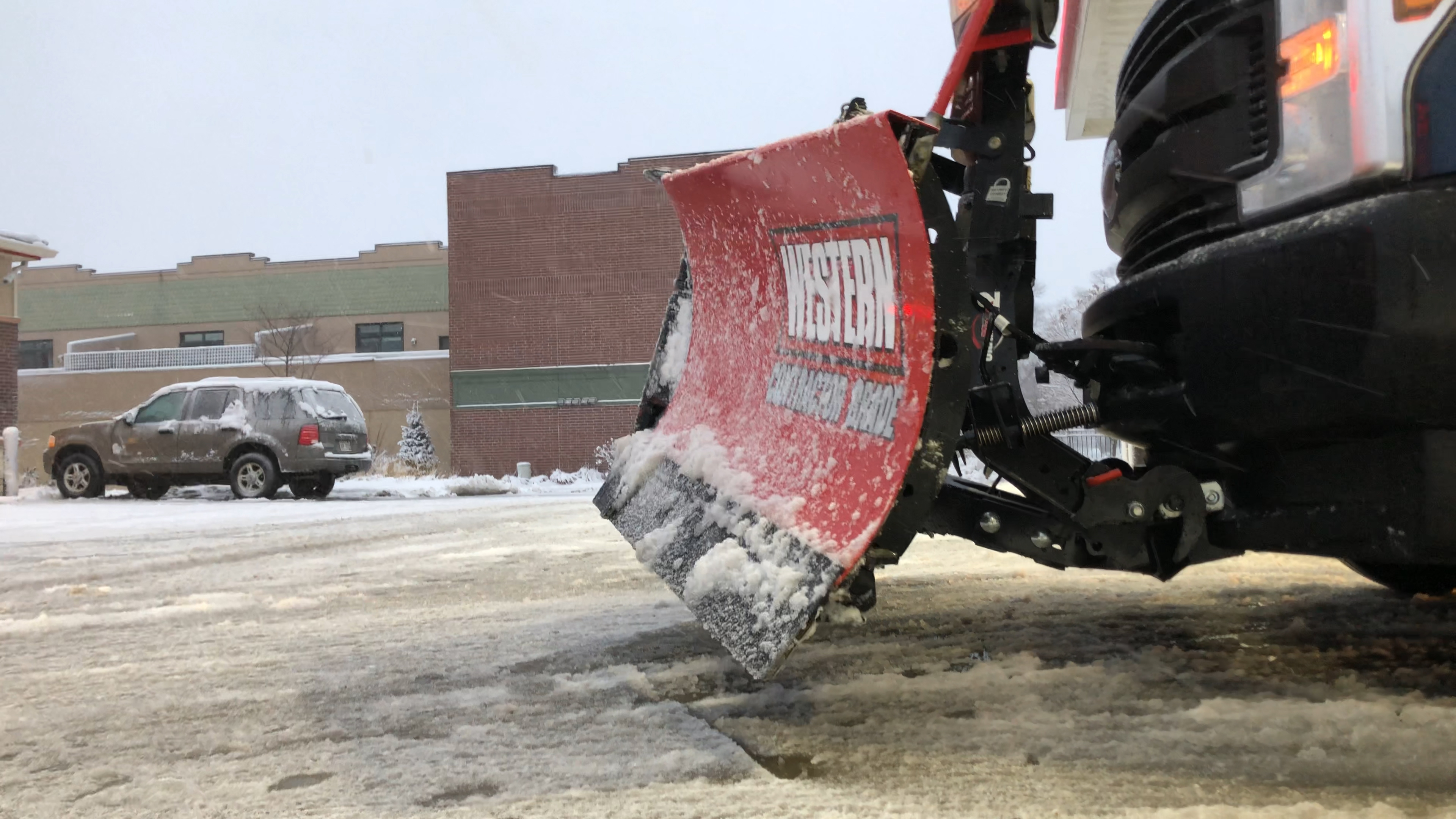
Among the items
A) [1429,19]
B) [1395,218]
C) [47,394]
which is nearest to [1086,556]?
[1395,218]

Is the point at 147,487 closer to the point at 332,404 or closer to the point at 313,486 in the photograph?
the point at 313,486

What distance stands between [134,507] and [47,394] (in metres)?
27.0

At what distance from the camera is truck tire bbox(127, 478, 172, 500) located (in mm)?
13211

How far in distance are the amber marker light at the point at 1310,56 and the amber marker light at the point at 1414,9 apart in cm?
9

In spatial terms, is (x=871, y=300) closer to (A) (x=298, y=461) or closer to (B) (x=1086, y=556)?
(B) (x=1086, y=556)

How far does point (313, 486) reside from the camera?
13.8 metres

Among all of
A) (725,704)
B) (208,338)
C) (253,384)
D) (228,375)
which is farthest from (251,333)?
(725,704)

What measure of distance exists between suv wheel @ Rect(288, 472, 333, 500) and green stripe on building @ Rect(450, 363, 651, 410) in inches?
446

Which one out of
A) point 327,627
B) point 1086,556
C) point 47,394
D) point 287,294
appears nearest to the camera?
point 1086,556

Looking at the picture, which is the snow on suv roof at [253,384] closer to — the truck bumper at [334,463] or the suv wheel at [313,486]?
the truck bumper at [334,463]

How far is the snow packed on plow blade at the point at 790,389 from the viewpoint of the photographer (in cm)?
183

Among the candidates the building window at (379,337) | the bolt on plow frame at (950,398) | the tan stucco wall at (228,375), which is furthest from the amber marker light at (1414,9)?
the building window at (379,337)

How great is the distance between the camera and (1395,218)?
1.58m

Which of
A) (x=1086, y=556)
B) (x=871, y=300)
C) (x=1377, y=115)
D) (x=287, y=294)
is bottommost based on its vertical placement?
(x=1086, y=556)
